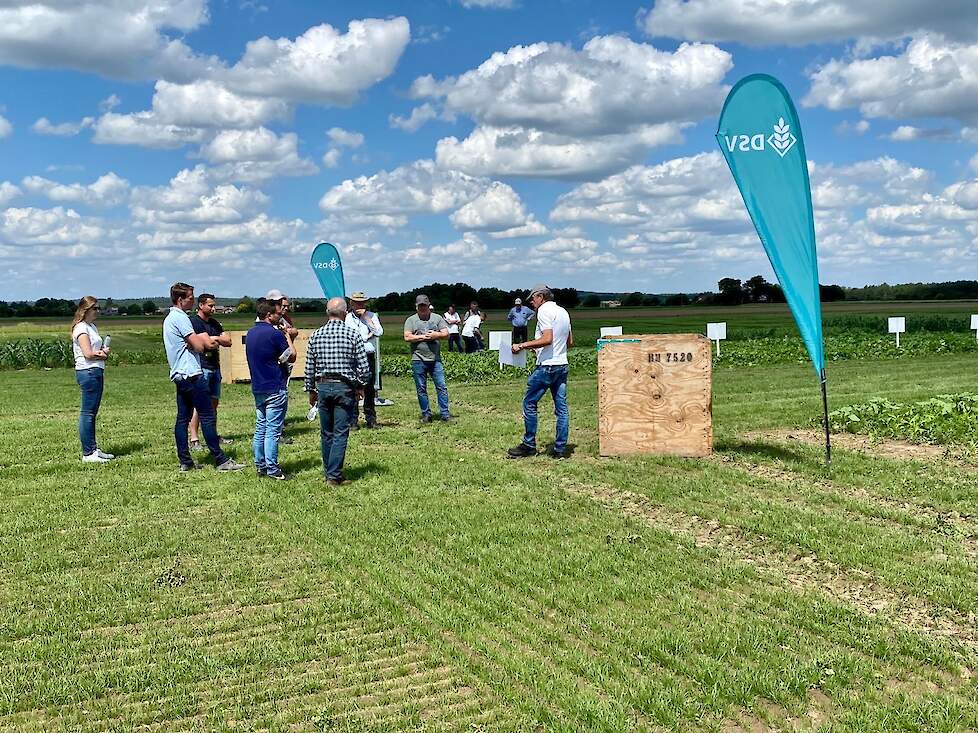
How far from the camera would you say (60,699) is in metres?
4.28

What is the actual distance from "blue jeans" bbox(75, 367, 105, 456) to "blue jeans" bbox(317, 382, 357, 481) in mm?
3416

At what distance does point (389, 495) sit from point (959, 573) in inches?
200

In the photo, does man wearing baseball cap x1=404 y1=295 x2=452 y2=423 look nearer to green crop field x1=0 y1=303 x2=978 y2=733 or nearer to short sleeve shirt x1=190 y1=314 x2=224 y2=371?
green crop field x1=0 y1=303 x2=978 y2=733

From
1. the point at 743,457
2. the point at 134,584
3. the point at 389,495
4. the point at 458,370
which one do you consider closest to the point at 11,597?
the point at 134,584

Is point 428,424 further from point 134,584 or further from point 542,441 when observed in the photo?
point 134,584

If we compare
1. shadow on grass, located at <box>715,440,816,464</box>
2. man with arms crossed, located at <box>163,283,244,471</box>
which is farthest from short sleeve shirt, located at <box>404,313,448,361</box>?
shadow on grass, located at <box>715,440,816,464</box>

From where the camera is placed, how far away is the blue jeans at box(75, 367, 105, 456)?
34.2 feet

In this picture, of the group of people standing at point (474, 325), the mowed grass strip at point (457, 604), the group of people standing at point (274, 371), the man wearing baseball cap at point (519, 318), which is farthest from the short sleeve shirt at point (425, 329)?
the man wearing baseball cap at point (519, 318)

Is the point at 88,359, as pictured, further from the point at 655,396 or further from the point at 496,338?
the point at 496,338

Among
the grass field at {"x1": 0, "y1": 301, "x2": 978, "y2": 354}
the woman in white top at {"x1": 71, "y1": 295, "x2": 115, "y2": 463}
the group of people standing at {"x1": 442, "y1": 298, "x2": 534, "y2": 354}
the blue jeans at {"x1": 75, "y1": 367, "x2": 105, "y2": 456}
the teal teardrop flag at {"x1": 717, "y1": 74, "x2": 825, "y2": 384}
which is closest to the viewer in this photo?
the teal teardrop flag at {"x1": 717, "y1": 74, "x2": 825, "y2": 384}

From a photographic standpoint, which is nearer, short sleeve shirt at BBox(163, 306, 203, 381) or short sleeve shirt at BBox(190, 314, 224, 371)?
short sleeve shirt at BBox(163, 306, 203, 381)

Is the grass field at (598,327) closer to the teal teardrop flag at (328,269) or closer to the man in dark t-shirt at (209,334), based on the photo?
the teal teardrop flag at (328,269)

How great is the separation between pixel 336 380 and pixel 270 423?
108cm

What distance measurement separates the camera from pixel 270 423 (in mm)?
9367
